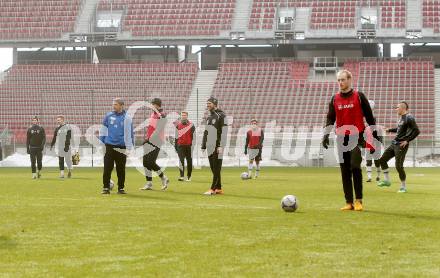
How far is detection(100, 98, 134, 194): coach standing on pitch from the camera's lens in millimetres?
15805


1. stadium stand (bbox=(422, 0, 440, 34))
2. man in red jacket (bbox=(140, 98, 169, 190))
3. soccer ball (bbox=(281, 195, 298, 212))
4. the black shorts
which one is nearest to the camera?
soccer ball (bbox=(281, 195, 298, 212))

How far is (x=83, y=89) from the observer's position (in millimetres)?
46844

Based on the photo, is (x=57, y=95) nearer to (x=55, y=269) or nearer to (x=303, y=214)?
(x=303, y=214)

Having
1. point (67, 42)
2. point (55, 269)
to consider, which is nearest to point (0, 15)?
point (67, 42)

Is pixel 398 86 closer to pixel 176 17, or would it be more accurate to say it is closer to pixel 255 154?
pixel 176 17

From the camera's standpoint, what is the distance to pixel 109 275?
19.5 feet

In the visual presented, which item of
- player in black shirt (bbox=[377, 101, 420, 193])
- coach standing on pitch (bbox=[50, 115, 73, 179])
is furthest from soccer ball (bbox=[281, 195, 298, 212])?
coach standing on pitch (bbox=[50, 115, 73, 179])

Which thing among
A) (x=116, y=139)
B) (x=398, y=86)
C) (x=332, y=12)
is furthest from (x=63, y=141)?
(x=332, y=12)

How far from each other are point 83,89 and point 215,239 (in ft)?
131

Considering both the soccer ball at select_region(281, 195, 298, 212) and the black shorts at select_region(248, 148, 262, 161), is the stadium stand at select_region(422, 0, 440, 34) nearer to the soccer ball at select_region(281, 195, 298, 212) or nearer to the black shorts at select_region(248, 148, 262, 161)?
the black shorts at select_region(248, 148, 262, 161)

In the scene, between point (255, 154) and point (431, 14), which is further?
point (431, 14)

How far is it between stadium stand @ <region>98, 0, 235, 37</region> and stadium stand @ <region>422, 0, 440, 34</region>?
12.5 m

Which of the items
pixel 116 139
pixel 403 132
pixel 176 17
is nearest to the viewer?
pixel 116 139

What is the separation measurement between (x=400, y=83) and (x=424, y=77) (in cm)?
166
